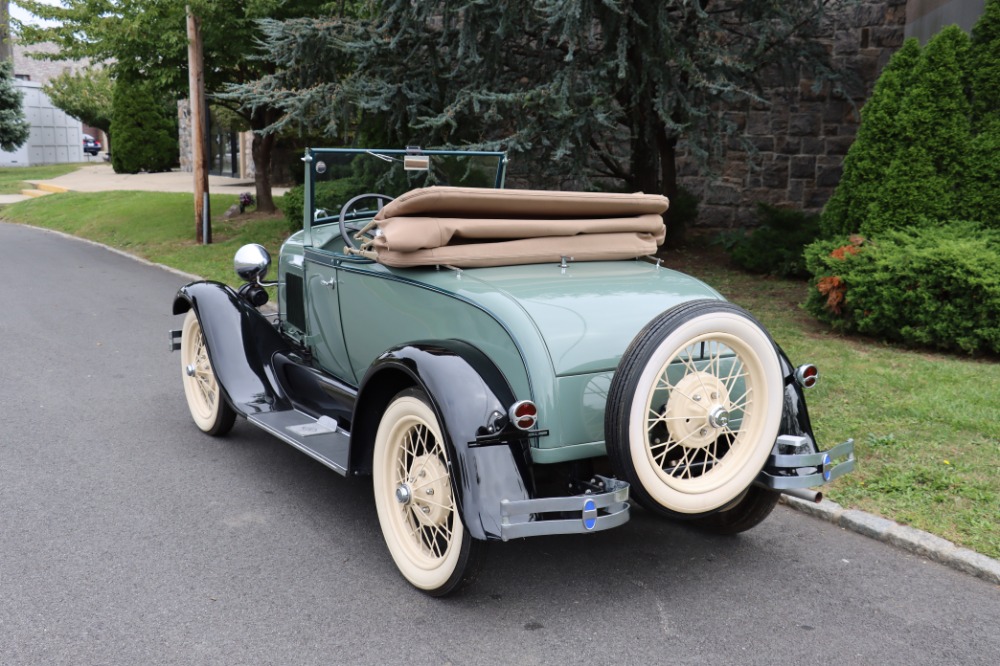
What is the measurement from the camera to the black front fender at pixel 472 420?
10.2 feet

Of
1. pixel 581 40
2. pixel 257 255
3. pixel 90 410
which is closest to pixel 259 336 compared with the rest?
pixel 257 255

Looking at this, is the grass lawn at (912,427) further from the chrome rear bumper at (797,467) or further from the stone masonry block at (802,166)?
the stone masonry block at (802,166)

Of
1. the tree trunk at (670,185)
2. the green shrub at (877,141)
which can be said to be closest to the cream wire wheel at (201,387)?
the green shrub at (877,141)

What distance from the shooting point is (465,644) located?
10.1ft

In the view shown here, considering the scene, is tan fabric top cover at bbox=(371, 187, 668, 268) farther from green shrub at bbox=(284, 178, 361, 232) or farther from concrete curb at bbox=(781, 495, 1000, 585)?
concrete curb at bbox=(781, 495, 1000, 585)

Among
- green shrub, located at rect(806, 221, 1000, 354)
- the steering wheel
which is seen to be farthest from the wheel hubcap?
green shrub, located at rect(806, 221, 1000, 354)

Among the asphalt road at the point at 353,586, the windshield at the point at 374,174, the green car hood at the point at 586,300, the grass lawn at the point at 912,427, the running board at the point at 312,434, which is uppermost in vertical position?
the windshield at the point at 374,174

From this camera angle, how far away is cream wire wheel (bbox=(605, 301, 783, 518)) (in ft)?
10.0

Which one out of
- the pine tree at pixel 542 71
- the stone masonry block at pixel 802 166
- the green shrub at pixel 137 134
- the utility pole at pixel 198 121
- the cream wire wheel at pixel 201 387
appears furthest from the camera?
the green shrub at pixel 137 134

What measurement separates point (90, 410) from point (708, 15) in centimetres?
704

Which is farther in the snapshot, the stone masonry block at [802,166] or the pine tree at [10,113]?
the pine tree at [10,113]

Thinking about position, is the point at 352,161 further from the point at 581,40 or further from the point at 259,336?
the point at 581,40

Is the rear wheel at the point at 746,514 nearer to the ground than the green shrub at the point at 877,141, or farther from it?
nearer to the ground

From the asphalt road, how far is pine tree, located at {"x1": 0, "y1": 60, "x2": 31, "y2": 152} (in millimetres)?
34811
